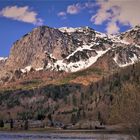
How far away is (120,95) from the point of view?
89.9m

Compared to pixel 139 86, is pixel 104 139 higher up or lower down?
lower down

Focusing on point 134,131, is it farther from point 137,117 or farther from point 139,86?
point 139,86

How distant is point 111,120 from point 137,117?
5.93 meters

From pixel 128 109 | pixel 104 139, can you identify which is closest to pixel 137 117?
pixel 128 109

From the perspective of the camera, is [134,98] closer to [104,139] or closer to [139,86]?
[139,86]

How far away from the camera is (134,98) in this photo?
85562 millimetres

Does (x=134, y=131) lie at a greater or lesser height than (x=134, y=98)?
lesser

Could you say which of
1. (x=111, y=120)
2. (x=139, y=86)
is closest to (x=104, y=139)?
(x=111, y=120)

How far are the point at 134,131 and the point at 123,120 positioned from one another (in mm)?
2964

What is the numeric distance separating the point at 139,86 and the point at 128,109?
5.18m

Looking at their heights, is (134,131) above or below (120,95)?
below

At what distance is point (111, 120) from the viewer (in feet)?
290

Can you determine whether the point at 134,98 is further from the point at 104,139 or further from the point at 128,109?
the point at 104,139

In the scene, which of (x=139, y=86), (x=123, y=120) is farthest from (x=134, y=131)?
(x=139, y=86)
